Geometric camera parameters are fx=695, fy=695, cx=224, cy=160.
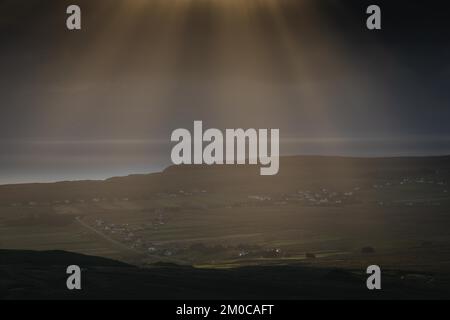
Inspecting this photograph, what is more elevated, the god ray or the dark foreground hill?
the god ray

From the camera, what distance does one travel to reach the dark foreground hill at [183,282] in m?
56.3

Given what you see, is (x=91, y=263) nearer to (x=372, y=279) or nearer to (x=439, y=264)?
(x=372, y=279)

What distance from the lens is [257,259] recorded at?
75875 mm

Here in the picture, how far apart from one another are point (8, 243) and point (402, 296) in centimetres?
4229

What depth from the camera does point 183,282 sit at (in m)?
62.8

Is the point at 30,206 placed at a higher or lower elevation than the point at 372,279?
higher

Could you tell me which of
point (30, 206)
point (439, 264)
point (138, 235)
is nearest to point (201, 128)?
point (138, 235)

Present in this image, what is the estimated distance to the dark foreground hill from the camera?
56.3 metres

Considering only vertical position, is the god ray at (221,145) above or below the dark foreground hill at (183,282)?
above
